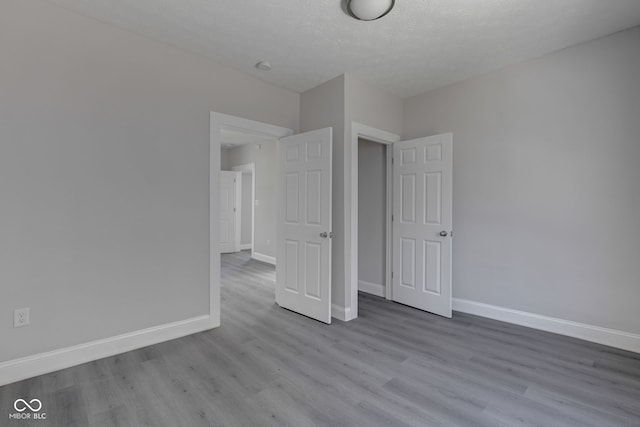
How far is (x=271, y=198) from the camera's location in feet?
21.4

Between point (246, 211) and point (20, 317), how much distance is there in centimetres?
614

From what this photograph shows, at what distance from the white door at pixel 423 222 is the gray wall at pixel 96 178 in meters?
2.29

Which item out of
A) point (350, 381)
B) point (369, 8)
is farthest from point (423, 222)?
point (369, 8)

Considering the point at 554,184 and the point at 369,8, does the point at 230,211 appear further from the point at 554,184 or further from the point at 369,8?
the point at 554,184

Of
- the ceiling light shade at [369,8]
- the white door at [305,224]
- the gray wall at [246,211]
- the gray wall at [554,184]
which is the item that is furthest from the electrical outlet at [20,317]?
the gray wall at [246,211]

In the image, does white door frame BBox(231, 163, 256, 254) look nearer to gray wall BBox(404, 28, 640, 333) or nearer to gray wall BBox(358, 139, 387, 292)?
gray wall BBox(358, 139, 387, 292)

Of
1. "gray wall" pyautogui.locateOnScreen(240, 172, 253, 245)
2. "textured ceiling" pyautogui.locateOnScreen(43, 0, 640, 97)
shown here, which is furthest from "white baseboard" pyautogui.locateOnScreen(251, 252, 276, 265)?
"textured ceiling" pyautogui.locateOnScreen(43, 0, 640, 97)

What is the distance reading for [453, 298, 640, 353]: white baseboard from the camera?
8.52 feet

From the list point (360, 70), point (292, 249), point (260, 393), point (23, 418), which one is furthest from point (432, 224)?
point (23, 418)

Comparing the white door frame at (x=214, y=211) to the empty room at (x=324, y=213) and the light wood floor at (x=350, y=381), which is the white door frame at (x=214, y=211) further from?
the light wood floor at (x=350, y=381)

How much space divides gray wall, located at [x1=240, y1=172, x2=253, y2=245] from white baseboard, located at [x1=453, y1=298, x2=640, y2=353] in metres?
5.81

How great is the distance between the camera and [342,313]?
10.8 ft

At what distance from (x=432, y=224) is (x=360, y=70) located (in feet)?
6.21

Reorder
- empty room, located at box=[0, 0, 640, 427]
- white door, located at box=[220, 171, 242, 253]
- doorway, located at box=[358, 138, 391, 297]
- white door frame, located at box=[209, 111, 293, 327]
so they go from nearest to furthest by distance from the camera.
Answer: empty room, located at box=[0, 0, 640, 427]
white door frame, located at box=[209, 111, 293, 327]
doorway, located at box=[358, 138, 391, 297]
white door, located at box=[220, 171, 242, 253]
